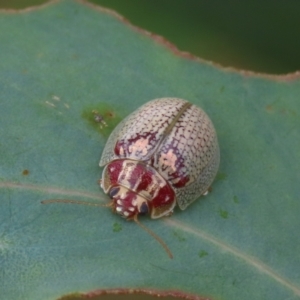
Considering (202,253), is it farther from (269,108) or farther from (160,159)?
(269,108)

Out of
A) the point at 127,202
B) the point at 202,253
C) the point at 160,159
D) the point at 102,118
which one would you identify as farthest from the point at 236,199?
the point at 102,118

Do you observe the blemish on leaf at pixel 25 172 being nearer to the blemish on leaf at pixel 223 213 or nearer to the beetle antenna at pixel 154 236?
the beetle antenna at pixel 154 236

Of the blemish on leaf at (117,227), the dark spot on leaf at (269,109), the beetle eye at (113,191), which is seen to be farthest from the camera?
the dark spot on leaf at (269,109)

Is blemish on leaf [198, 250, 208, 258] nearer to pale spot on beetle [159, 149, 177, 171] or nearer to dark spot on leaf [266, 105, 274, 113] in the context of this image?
pale spot on beetle [159, 149, 177, 171]

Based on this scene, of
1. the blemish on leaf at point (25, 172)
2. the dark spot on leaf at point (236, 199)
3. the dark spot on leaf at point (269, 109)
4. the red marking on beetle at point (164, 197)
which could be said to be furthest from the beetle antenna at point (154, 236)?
the dark spot on leaf at point (269, 109)

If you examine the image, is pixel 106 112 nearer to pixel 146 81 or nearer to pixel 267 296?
pixel 146 81

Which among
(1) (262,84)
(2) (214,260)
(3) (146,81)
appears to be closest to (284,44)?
(1) (262,84)

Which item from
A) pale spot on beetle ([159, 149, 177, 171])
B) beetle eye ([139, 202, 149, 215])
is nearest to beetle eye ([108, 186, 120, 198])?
beetle eye ([139, 202, 149, 215])

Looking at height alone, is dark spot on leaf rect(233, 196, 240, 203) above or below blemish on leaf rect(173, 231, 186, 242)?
above

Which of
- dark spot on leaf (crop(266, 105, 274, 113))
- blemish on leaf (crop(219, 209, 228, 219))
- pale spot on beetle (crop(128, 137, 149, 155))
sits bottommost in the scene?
blemish on leaf (crop(219, 209, 228, 219))
